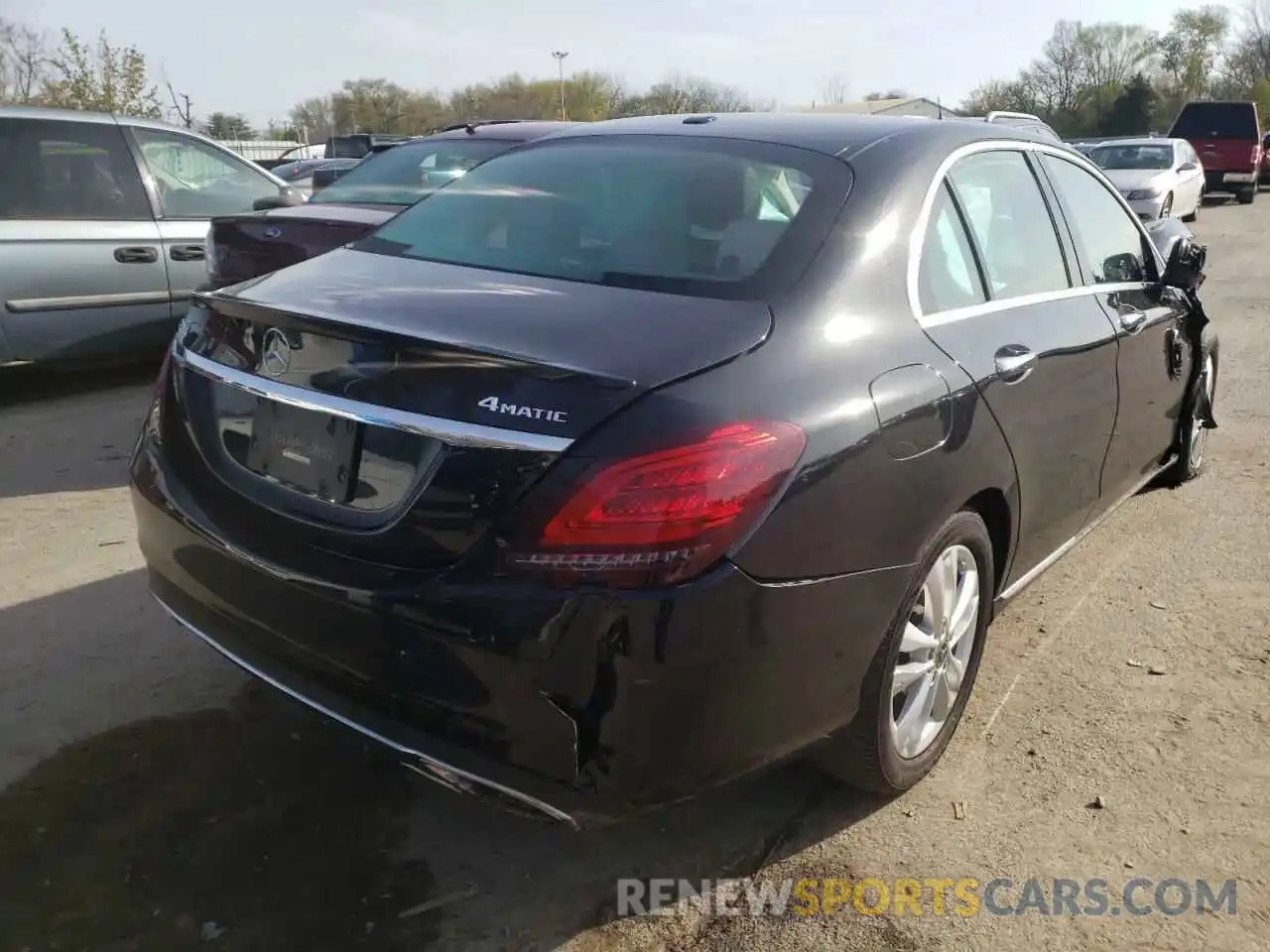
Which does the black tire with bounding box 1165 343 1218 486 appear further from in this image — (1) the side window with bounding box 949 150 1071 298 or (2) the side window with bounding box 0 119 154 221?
(2) the side window with bounding box 0 119 154 221

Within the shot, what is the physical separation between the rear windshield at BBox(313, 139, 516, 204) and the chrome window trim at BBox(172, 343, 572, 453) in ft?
14.0

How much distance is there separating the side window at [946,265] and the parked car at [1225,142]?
24446mm

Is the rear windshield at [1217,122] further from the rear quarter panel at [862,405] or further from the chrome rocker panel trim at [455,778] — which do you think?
the chrome rocker panel trim at [455,778]

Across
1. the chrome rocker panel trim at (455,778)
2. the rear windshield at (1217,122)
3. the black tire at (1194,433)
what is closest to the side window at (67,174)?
the chrome rocker panel trim at (455,778)

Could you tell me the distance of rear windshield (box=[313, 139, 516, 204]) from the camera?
21.5 feet

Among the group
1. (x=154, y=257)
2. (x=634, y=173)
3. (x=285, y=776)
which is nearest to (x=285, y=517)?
(x=285, y=776)

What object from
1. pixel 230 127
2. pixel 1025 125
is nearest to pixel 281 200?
pixel 1025 125

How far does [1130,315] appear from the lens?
3.72 meters

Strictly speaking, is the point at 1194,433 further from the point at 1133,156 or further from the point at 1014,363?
the point at 1133,156

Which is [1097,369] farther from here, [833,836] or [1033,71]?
[1033,71]

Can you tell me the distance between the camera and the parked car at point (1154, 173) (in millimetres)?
15250

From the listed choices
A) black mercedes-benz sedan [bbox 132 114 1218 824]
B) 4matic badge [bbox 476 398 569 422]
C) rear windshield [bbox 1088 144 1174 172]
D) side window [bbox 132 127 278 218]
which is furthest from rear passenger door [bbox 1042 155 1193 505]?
rear windshield [bbox 1088 144 1174 172]

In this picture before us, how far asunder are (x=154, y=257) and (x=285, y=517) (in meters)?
4.89

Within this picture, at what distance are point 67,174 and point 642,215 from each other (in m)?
4.85
